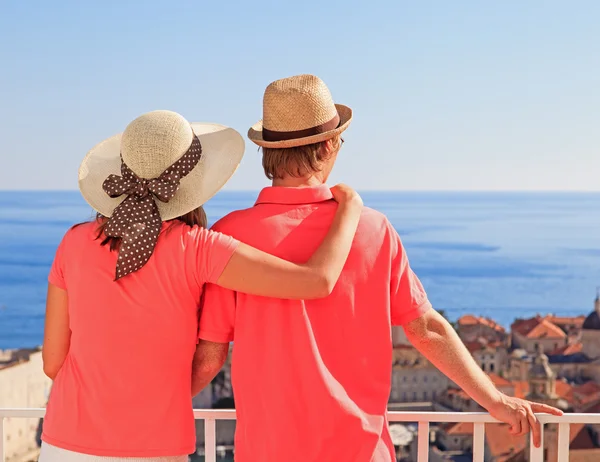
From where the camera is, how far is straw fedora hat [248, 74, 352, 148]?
1.41m

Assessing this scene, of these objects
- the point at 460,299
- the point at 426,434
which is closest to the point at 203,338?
the point at 426,434

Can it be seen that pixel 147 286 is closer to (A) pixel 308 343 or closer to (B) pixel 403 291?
(A) pixel 308 343

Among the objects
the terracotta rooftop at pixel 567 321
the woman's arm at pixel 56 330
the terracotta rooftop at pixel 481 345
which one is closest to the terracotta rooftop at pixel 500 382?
the terracotta rooftop at pixel 481 345

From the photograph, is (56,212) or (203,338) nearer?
(203,338)

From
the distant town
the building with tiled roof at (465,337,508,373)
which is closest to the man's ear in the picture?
the distant town

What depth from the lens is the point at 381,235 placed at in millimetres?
1418

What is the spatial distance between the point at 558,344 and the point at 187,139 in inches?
1554

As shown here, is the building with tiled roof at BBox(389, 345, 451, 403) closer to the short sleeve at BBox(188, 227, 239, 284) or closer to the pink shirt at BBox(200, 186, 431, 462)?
the pink shirt at BBox(200, 186, 431, 462)

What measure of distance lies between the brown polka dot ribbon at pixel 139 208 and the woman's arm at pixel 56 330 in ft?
0.49

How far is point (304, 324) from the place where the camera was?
135cm

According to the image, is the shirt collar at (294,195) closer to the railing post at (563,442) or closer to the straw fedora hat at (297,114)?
the straw fedora hat at (297,114)

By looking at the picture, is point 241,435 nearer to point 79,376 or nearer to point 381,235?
point 79,376

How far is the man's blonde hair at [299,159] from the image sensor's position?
4.62 feet

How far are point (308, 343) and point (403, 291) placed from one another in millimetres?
226
